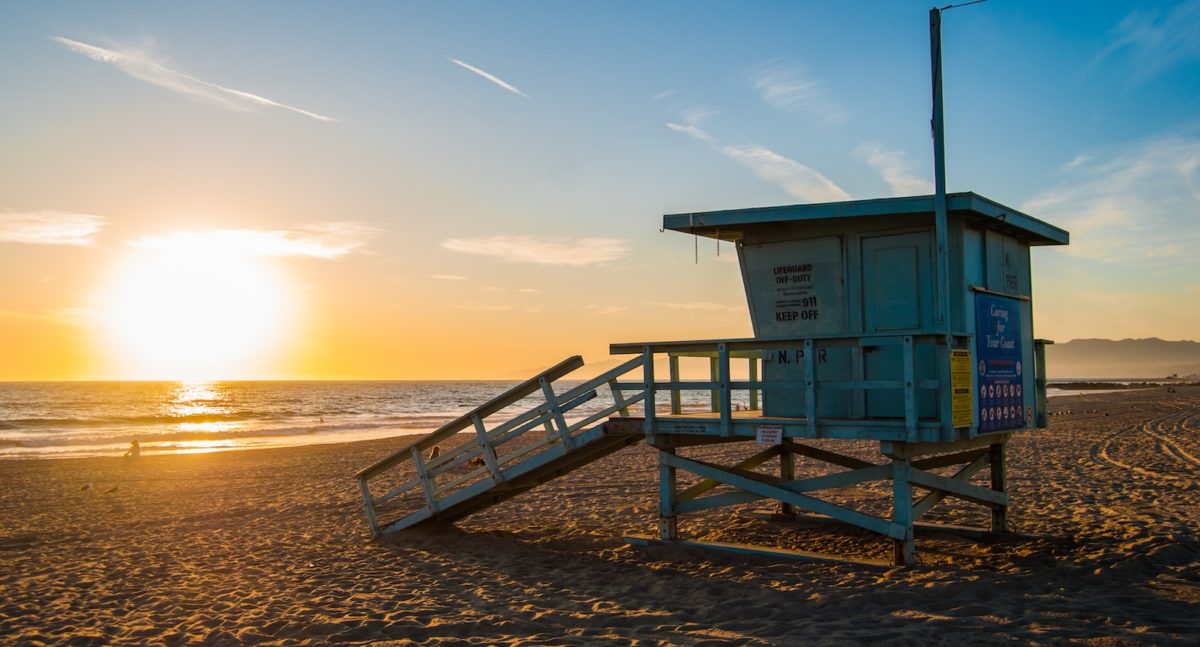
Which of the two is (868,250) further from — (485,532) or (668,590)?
(485,532)

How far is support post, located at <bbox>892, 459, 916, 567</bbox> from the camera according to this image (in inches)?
325

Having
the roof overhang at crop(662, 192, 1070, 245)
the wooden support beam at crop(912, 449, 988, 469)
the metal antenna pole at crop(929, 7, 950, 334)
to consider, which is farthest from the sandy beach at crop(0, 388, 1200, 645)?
the roof overhang at crop(662, 192, 1070, 245)

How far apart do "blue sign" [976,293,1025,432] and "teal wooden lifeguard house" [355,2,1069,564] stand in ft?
0.10

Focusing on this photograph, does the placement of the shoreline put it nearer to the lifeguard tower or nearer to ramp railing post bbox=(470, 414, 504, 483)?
ramp railing post bbox=(470, 414, 504, 483)

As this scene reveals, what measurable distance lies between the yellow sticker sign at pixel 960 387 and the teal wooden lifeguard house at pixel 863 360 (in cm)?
2

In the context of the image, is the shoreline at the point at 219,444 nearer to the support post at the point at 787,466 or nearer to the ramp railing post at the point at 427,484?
the ramp railing post at the point at 427,484

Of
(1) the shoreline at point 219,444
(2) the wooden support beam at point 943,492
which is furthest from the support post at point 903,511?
(1) the shoreline at point 219,444

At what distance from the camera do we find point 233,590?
884 cm

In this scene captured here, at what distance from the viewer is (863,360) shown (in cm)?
923

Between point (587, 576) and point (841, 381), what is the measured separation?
316 centimetres

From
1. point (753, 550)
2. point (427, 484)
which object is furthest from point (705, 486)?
point (427, 484)

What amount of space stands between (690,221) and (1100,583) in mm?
5139

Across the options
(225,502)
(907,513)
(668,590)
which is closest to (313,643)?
(668,590)

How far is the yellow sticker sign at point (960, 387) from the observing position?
793 centimetres
